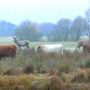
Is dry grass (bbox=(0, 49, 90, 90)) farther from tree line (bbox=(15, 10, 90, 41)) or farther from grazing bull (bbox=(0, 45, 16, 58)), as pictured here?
tree line (bbox=(15, 10, 90, 41))

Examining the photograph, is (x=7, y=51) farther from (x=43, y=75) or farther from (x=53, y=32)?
(x=53, y=32)

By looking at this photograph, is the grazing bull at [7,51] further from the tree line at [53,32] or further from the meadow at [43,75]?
the tree line at [53,32]

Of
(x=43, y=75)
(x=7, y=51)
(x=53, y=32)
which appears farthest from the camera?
(x=53, y=32)

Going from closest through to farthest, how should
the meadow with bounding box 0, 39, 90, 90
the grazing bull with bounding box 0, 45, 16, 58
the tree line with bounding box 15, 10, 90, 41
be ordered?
the meadow with bounding box 0, 39, 90, 90 < the grazing bull with bounding box 0, 45, 16, 58 < the tree line with bounding box 15, 10, 90, 41

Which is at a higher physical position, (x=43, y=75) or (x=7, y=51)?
(x=7, y=51)

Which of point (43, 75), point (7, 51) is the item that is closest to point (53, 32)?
point (7, 51)

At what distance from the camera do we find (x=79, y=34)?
1511 inches

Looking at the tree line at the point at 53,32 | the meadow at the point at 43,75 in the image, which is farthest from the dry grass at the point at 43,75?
the tree line at the point at 53,32

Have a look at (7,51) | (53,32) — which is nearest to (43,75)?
(7,51)

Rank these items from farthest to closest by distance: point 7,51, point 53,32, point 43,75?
1. point 53,32
2. point 7,51
3. point 43,75

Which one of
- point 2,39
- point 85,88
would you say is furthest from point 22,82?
point 2,39

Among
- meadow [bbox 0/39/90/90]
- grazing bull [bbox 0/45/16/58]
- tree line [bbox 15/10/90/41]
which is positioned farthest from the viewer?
tree line [bbox 15/10/90/41]

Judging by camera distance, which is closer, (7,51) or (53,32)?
(7,51)

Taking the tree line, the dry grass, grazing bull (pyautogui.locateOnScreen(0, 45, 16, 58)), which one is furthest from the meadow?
the tree line
